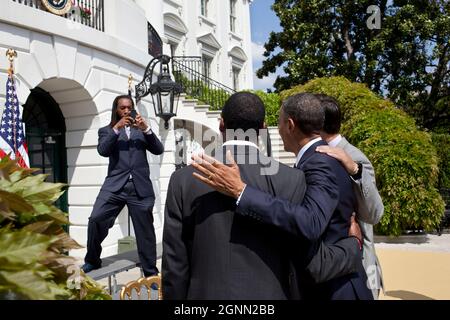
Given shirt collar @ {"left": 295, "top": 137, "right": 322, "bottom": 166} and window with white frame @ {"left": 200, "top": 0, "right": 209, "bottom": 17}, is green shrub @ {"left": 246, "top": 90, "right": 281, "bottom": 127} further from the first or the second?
shirt collar @ {"left": 295, "top": 137, "right": 322, "bottom": 166}

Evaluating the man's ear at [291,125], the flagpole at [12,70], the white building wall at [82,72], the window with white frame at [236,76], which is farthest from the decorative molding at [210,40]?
the man's ear at [291,125]

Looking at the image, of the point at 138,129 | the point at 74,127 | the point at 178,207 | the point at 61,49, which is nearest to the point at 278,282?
the point at 178,207

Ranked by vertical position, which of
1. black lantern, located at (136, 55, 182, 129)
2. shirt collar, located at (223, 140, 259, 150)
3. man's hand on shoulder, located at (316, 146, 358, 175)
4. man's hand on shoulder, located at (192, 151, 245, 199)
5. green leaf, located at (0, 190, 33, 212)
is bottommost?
green leaf, located at (0, 190, 33, 212)

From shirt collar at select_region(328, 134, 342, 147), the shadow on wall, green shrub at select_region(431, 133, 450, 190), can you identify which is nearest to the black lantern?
the shadow on wall

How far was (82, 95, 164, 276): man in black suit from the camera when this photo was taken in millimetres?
5363

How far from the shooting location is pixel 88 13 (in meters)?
8.50

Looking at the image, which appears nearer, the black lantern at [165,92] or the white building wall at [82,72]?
the white building wall at [82,72]

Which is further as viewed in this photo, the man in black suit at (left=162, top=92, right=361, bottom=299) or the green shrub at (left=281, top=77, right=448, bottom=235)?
the green shrub at (left=281, top=77, right=448, bottom=235)

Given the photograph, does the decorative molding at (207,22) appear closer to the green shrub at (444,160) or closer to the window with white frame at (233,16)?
the window with white frame at (233,16)

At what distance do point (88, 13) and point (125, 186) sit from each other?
4495 millimetres

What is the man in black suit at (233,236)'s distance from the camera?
74.8 inches

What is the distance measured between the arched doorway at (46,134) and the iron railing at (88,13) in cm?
147

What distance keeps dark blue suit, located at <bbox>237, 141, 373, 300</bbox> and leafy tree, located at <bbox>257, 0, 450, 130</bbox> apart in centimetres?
1795

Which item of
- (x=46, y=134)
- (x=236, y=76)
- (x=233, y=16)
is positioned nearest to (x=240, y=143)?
(x=46, y=134)
